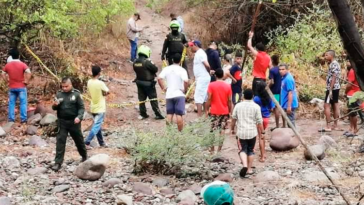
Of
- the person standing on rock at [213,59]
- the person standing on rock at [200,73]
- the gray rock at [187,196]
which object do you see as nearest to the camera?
the gray rock at [187,196]

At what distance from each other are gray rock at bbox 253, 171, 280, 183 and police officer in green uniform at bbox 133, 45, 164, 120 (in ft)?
13.5

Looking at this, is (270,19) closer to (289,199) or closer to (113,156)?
(113,156)

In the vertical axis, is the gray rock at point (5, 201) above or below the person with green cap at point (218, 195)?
below

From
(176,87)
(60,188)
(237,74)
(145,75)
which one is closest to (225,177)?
(176,87)

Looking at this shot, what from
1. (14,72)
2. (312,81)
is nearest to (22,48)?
(14,72)

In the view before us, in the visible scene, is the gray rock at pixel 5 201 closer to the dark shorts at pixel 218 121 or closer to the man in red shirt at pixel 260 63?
the dark shorts at pixel 218 121

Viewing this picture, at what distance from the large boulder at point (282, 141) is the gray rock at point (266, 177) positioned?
150 centimetres

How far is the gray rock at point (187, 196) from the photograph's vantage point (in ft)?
23.1

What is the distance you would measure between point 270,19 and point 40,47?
7425 mm

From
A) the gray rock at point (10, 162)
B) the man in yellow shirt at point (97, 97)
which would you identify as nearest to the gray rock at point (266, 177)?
the man in yellow shirt at point (97, 97)

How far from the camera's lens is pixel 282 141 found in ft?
30.9

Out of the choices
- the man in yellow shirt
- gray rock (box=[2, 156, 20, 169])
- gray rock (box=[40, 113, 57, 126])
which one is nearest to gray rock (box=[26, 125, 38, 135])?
gray rock (box=[40, 113, 57, 126])

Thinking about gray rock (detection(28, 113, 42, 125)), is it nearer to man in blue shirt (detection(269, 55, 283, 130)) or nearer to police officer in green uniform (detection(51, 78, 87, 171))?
police officer in green uniform (detection(51, 78, 87, 171))

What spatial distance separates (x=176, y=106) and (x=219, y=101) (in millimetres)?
979
